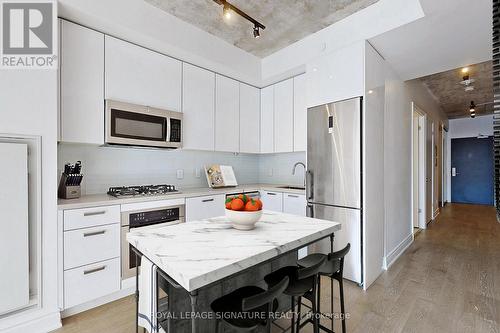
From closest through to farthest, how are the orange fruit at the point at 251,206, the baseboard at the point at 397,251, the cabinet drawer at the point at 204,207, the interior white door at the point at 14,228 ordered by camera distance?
the orange fruit at the point at 251,206 → the interior white door at the point at 14,228 → the cabinet drawer at the point at 204,207 → the baseboard at the point at 397,251

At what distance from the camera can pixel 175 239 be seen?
1.30 m

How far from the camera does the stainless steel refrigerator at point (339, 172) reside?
252 centimetres

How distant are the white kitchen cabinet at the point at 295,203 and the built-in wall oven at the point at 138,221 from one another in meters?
1.40

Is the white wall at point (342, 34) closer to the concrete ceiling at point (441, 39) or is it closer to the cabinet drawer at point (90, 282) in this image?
the concrete ceiling at point (441, 39)

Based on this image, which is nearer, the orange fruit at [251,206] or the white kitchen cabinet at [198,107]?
the orange fruit at [251,206]

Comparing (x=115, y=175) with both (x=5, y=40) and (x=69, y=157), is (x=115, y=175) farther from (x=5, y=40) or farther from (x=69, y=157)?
(x=5, y=40)

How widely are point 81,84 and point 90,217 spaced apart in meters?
1.21

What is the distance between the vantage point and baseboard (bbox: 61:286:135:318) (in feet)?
6.65

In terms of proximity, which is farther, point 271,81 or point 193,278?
point 271,81

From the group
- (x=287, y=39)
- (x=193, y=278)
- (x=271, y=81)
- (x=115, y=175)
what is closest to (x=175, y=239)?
(x=193, y=278)

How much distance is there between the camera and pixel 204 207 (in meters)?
2.90

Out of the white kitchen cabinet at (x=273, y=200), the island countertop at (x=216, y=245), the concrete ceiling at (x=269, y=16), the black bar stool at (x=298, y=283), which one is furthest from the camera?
the white kitchen cabinet at (x=273, y=200)

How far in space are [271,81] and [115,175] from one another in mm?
2535

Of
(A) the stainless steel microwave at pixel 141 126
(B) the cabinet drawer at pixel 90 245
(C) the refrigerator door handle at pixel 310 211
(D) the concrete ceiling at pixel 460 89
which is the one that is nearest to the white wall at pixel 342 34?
(A) the stainless steel microwave at pixel 141 126
